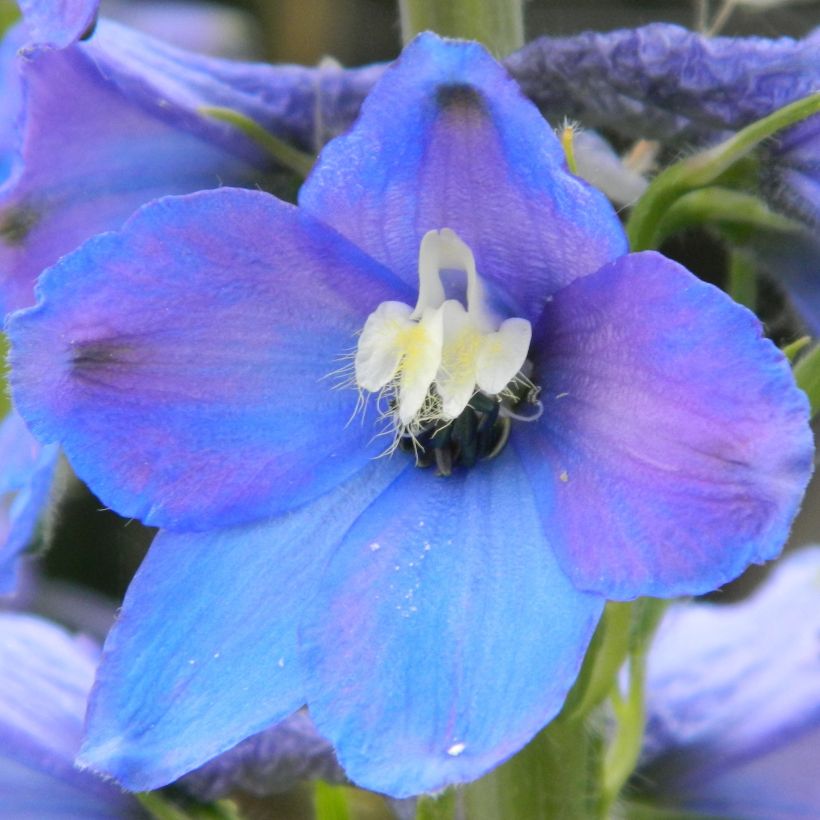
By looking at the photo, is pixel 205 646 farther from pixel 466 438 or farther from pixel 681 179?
pixel 681 179

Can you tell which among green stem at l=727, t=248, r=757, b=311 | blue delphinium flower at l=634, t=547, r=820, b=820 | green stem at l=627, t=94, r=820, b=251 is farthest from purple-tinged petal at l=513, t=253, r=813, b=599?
blue delphinium flower at l=634, t=547, r=820, b=820

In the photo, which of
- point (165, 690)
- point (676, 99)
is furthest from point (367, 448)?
point (676, 99)

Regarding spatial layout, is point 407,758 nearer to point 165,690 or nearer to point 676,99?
point 165,690

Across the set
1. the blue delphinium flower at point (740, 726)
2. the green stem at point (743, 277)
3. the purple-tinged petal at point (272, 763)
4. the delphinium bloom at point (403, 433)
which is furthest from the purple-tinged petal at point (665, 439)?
the blue delphinium flower at point (740, 726)

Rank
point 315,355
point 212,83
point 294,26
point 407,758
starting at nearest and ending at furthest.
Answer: point 407,758 < point 315,355 < point 212,83 < point 294,26

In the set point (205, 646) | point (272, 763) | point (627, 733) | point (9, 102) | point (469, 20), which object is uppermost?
point (469, 20)

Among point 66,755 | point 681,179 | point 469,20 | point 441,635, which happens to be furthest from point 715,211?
point 66,755

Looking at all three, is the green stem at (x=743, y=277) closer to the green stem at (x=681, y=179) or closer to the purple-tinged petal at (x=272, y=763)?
the green stem at (x=681, y=179)
